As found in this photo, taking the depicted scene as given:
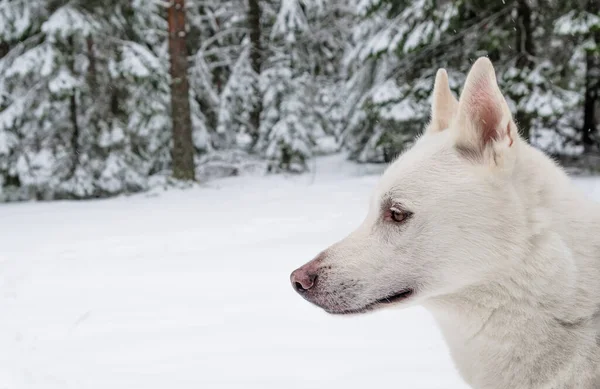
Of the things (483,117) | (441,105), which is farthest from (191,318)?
(483,117)

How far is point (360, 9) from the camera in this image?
10180 millimetres

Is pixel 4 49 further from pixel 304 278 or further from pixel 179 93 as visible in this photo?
pixel 304 278

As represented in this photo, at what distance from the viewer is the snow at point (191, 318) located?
279 centimetres

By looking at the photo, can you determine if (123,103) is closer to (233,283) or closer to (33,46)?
(33,46)

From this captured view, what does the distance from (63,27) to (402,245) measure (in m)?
9.94

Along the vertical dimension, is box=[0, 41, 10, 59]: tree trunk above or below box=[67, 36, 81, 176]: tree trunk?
above

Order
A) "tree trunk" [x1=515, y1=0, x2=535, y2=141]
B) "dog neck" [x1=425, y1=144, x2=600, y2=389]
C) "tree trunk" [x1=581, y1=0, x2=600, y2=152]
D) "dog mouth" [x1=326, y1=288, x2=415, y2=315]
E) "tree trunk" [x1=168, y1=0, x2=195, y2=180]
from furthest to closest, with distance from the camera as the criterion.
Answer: "tree trunk" [x1=168, y1=0, x2=195, y2=180] → "tree trunk" [x1=581, y1=0, x2=600, y2=152] → "tree trunk" [x1=515, y1=0, x2=535, y2=141] → "dog mouth" [x1=326, y1=288, x2=415, y2=315] → "dog neck" [x1=425, y1=144, x2=600, y2=389]

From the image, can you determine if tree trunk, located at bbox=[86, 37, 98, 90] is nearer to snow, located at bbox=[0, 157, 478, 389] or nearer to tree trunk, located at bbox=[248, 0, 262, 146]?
tree trunk, located at bbox=[248, 0, 262, 146]

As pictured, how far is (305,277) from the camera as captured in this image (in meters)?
1.88

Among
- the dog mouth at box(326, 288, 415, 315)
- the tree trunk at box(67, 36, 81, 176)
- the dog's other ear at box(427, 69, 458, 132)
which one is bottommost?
the tree trunk at box(67, 36, 81, 176)

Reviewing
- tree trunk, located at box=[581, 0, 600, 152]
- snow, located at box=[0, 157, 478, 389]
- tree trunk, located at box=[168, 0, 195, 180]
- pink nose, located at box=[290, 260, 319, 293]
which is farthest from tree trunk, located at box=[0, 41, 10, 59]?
tree trunk, located at box=[581, 0, 600, 152]

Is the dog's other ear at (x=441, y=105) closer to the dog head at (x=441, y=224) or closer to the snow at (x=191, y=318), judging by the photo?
the dog head at (x=441, y=224)

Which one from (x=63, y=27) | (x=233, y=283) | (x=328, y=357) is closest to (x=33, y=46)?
(x=63, y=27)

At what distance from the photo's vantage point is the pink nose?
1.88 m
